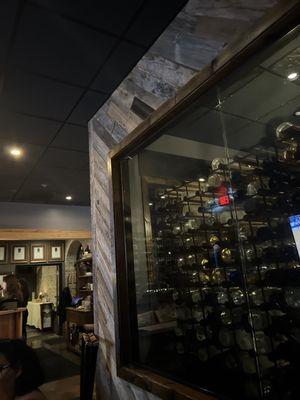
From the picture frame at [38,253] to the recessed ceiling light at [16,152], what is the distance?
5370 mm

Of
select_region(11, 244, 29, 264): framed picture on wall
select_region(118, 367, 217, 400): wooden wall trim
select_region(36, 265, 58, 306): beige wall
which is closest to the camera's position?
select_region(118, 367, 217, 400): wooden wall trim

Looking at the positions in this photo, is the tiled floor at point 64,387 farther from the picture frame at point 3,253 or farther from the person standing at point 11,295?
the picture frame at point 3,253

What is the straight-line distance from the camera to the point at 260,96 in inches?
96.7

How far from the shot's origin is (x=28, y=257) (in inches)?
330

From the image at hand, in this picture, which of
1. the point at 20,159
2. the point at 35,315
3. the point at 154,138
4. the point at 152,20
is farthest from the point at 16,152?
the point at 35,315

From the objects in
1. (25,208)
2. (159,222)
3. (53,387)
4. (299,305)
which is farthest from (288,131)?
(25,208)

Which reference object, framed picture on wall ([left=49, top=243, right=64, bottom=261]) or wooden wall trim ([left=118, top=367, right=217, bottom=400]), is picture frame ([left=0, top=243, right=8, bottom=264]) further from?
wooden wall trim ([left=118, top=367, right=217, bottom=400])

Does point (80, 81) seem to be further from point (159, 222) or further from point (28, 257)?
point (28, 257)

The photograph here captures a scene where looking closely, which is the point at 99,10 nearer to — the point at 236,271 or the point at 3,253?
the point at 236,271

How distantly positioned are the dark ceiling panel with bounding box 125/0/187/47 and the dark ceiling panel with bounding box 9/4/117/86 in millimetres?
172

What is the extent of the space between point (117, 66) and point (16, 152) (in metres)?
2.05

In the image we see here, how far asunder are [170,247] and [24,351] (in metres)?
1.64

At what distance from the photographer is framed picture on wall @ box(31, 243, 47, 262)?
8.49m

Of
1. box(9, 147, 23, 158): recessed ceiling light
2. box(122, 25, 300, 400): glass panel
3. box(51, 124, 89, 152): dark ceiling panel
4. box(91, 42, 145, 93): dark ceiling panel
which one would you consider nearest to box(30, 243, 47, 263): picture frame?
box(9, 147, 23, 158): recessed ceiling light
